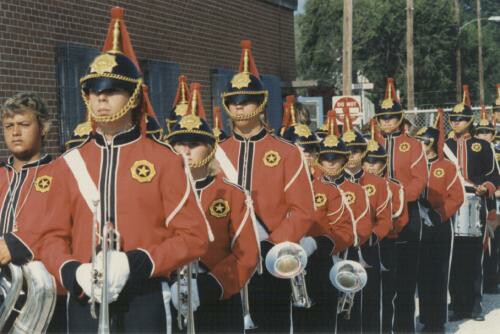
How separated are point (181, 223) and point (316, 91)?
26.6 metres

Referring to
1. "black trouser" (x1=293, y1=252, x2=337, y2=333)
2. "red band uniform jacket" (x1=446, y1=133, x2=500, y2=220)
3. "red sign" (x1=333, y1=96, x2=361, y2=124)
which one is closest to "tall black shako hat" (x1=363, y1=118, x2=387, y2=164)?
"black trouser" (x1=293, y1=252, x2=337, y2=333)

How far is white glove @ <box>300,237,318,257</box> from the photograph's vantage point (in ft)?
24.4

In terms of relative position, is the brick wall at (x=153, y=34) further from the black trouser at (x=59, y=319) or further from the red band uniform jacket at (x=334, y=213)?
the black trouser at (x=59, y=319)

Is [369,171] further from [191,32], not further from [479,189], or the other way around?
[191,32]

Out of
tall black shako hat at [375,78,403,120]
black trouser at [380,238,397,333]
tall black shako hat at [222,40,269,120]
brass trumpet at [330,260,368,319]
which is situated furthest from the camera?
tall black shako hat at [375,78,403,120]

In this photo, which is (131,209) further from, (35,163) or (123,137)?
(35,163)

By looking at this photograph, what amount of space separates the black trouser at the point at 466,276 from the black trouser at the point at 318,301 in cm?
443

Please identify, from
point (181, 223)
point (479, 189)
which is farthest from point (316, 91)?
point (181, 223)

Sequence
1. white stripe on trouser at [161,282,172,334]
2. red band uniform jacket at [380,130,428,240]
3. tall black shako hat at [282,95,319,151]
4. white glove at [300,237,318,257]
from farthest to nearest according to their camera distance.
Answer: red band uniform jacket at [380,130,428,240]
tall black shako hat at [282,95,319,151]
white glove at [300,237,318,257]
white stripe on trouser at [161,282,172,334]

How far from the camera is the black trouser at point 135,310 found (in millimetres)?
4637

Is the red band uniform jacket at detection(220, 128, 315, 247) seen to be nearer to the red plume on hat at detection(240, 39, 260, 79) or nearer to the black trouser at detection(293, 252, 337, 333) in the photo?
the red plume on hat at detection(240, 39, 260, 79)

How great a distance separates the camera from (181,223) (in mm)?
4672

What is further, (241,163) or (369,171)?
(369,171)

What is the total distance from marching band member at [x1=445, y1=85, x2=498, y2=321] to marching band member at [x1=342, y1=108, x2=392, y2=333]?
2.32 m
